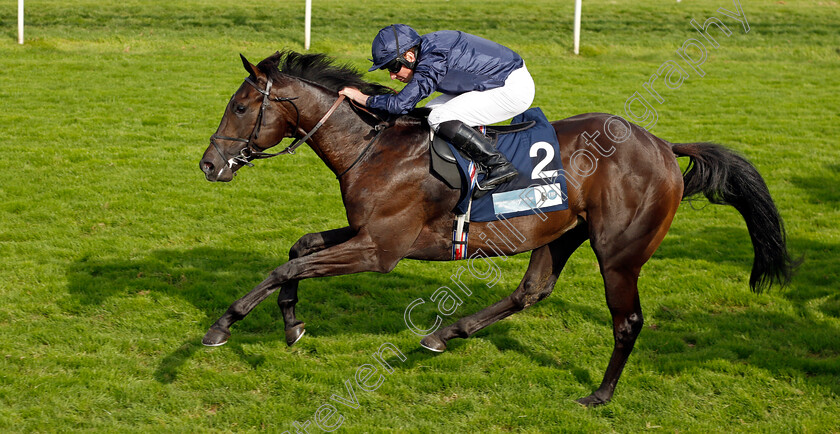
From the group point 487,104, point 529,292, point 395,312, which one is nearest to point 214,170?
point 487,104

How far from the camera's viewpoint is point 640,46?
55.6 feet

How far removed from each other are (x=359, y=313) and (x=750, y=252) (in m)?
4.08

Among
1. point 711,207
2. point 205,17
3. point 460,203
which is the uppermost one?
point 460,203

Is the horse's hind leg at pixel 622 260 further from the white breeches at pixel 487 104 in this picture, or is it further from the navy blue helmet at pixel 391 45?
the navy blue helmet at pixel 391 45

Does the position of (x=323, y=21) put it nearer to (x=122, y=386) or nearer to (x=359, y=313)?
(x=359, y=313)

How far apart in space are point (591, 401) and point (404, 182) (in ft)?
6.15

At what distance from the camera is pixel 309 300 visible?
6387 mm

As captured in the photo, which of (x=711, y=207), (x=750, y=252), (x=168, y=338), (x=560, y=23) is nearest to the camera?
(x=168, y=338)

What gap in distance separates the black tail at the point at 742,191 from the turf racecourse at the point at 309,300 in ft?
2.44

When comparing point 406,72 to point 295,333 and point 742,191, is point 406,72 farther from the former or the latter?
point 742,191

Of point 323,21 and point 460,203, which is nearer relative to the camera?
point 460,203

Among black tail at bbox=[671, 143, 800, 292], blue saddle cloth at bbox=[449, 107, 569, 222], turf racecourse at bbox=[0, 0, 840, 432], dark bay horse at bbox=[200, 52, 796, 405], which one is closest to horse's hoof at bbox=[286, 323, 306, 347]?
dark bay horse at bbox=[200, 52, 796, 405]

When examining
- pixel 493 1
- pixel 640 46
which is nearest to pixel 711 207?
pixel 640 46

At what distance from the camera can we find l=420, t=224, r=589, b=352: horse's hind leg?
546cm
